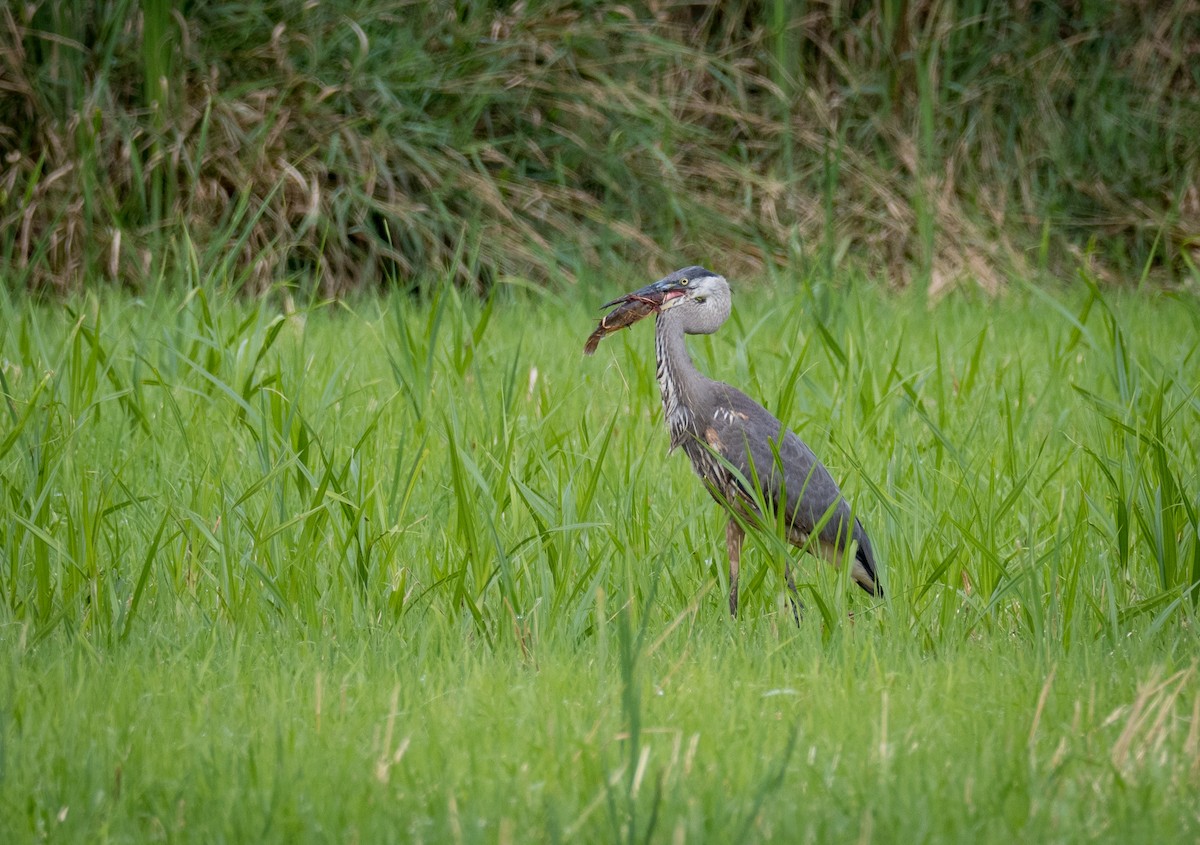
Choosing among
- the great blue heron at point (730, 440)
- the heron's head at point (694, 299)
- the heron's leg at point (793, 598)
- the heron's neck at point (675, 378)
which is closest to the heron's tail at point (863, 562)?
the great blue heron at point (730, 440)

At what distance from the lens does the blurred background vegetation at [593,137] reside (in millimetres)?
6062

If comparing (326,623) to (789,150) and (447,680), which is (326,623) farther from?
(789,150)

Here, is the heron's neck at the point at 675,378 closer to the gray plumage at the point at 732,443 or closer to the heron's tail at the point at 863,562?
the gray plumage at the point at 732,443

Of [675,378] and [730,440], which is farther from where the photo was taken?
[675,378]

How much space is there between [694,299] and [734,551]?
64 cm

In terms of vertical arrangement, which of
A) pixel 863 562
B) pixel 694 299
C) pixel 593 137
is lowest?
pixel 863 562

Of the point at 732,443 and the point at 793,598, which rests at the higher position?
the point at 732,443

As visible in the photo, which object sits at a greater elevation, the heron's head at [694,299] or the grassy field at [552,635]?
the heron's head at [694,299]

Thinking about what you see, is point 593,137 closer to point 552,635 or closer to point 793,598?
point 793,598

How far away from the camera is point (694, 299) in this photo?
3.12m

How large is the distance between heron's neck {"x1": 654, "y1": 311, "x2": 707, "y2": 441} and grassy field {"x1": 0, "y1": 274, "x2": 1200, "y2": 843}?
5.8 inches

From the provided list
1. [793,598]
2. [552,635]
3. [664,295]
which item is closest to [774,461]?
[793,598]

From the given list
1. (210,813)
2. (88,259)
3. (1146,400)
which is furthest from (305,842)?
(88,259)

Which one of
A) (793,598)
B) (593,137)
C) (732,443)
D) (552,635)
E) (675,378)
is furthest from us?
(593,137)
